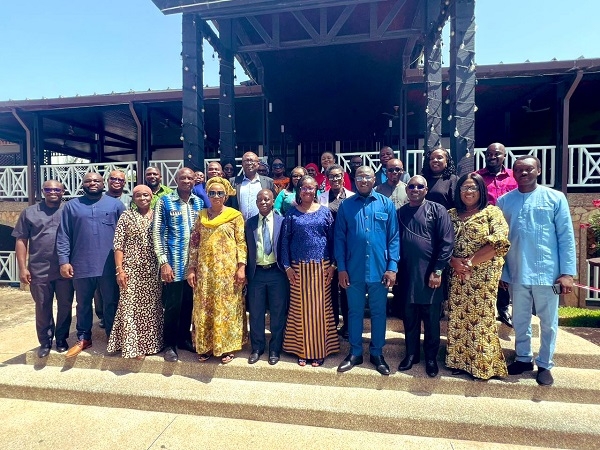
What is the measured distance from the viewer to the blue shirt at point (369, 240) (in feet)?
9.21

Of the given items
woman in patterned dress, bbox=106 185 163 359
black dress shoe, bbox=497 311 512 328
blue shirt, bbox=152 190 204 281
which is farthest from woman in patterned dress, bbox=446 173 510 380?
woman in patterned dress, bbox=106 185 163 359

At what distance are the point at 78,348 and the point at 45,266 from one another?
85 cm

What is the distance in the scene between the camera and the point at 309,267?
2.94 m

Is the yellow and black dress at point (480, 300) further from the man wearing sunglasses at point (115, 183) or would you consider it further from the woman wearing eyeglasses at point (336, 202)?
the man wearing sunglasses at point (115, 183)

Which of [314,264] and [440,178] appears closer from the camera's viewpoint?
[314,264]

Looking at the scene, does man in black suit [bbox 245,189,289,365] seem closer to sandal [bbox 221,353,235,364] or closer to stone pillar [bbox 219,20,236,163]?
sandal [bbox 221,353,235,364]

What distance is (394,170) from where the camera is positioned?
3379mm

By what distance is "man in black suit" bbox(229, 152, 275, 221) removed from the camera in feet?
12.3

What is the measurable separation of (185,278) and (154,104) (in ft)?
20.7

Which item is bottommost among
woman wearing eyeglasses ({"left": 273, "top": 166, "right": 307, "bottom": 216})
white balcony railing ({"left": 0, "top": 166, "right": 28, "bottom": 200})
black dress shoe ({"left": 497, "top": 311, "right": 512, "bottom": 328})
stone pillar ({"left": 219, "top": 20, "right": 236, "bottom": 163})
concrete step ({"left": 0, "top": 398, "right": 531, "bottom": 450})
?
concrete step ({"left": 0, "top": 398, "right": 531, "bottom": 450})

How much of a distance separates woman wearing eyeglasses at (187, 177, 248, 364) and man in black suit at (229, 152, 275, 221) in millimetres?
698

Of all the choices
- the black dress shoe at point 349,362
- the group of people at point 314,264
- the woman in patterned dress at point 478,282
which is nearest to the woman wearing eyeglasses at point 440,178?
the group of people at point 314,264

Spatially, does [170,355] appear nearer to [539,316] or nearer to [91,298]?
[91,298]

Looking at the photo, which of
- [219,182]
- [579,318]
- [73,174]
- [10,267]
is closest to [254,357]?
[219,182]
